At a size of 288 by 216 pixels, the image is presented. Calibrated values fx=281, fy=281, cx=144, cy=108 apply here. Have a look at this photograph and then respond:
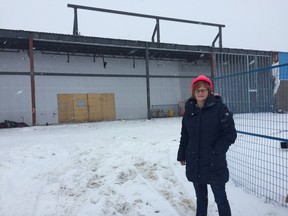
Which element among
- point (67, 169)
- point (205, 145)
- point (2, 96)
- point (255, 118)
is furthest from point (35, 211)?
point (2, 96)

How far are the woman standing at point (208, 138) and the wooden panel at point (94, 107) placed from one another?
1841 cm

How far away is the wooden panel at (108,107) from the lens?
21.7m

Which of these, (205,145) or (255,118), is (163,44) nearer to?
(255,118)

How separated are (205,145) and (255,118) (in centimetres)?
248

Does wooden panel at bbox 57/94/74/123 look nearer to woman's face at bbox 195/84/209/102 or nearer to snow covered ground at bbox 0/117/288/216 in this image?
snow covered ground at bbox 0/117/288/216


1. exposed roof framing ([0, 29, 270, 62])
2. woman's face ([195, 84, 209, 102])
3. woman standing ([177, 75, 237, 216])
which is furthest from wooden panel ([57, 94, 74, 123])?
woman's face ([195, 84, 209, 102])

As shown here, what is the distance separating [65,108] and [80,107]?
1.11 metres

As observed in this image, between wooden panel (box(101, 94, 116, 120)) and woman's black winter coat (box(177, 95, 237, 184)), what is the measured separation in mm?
18766

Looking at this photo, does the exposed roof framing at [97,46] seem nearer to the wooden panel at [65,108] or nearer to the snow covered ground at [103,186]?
the wooden panel at [65,108]

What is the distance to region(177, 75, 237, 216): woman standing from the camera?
303 cm

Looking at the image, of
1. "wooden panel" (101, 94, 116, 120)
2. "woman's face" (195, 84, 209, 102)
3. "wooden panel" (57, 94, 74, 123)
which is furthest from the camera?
"wooden panel" (101, 94, 116, 120)

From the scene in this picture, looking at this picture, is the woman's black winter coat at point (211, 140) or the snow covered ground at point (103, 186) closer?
the woman's black winter coat at point (211, 140)

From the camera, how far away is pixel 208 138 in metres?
3.09

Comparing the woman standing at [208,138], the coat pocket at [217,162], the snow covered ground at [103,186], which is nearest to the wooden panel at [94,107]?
the snow covered ground at [103,186]
